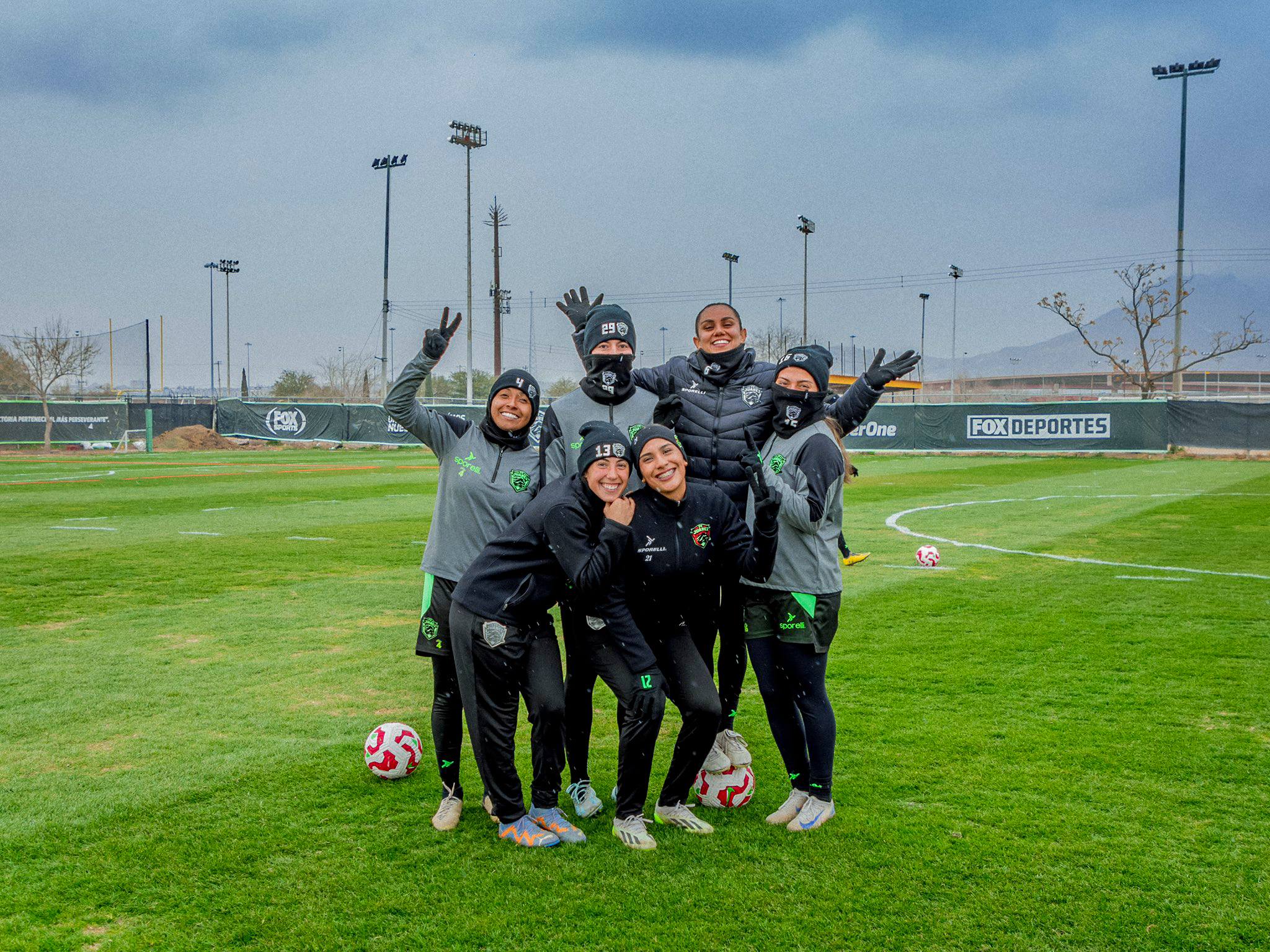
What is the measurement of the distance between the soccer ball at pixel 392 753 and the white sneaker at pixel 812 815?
1890 millimetres

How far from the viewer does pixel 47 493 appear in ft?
66.5

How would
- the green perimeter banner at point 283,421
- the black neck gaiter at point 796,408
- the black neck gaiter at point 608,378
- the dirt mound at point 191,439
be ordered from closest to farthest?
the black neck gaiter at point 796,408
the black neck gaiter at point 608,378
the dirt mound at point 191,439
the green perimeter banner at point 283,421

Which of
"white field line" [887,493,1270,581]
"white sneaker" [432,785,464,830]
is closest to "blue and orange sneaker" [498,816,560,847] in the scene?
"white sneaker" [432,785,464,830]

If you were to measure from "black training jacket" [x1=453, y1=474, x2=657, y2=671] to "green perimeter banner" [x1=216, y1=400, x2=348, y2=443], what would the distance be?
137 feet

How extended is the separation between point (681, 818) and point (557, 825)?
548 mm

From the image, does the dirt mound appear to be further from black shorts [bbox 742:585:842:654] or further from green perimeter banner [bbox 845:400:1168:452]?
black shorts [bbox 742:585:842:654]

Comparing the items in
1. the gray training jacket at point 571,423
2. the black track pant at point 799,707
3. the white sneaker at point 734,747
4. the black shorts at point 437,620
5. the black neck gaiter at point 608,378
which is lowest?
the white sneaker at point 734,747

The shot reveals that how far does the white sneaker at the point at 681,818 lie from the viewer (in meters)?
4.38

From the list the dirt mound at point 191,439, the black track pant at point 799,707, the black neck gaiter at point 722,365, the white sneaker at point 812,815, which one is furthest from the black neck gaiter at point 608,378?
the dirt mound at point 191,439

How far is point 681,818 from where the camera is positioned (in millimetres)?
4422

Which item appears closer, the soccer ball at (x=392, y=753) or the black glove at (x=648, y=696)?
the black glove at (x=648, y=696)

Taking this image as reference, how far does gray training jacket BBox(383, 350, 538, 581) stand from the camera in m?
4.68

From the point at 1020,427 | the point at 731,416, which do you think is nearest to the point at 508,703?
the point at 731,416

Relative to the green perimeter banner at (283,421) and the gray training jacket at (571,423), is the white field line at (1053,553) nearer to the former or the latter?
the gray training jacket at (571,423)
